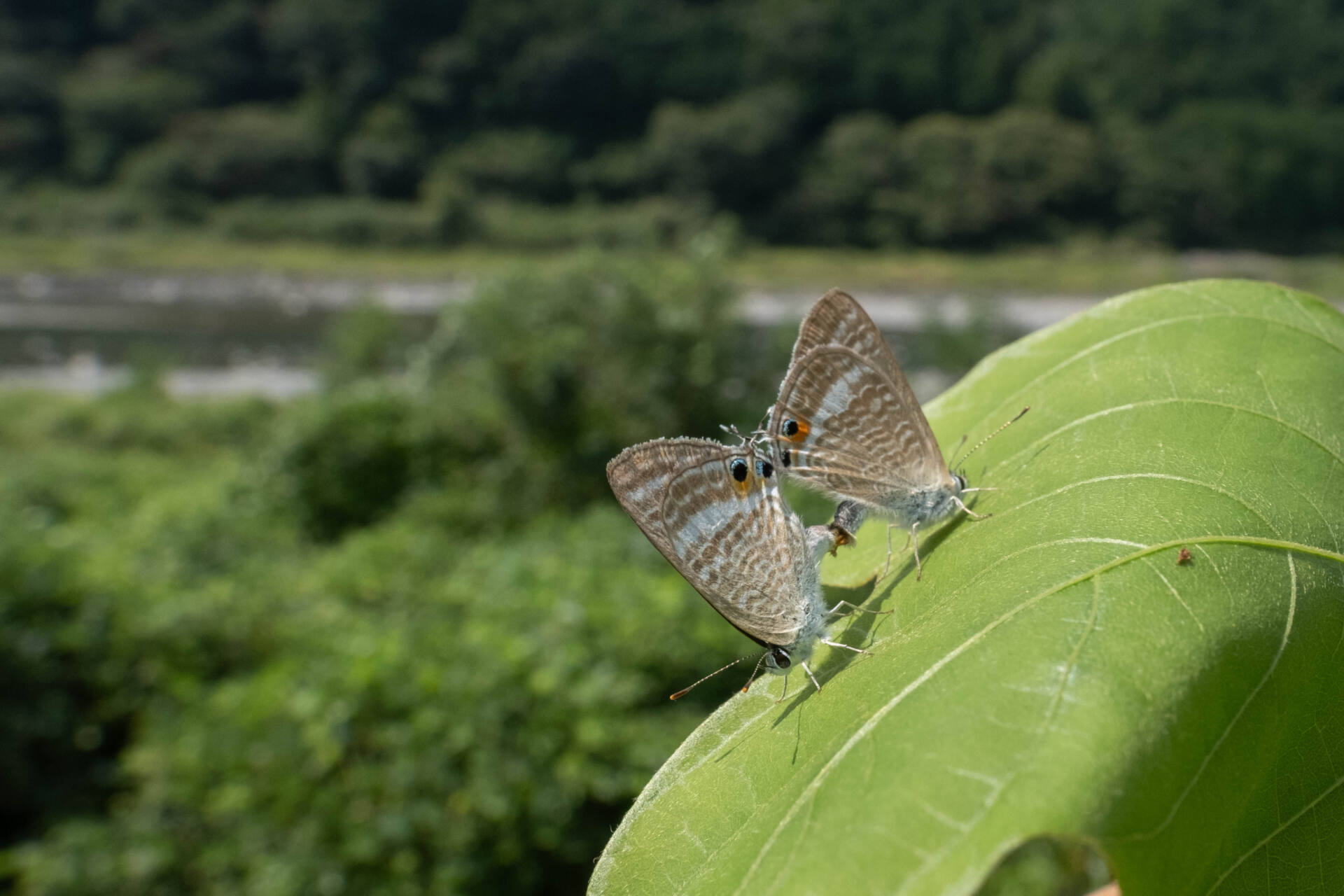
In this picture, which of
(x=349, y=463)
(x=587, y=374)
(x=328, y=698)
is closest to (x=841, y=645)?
(x=328, y=698)

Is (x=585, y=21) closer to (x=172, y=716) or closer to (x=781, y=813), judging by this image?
(x=172, y=716)

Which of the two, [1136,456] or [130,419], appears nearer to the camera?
[1136,456]

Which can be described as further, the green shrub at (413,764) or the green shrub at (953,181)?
the green shrub at (953,181)

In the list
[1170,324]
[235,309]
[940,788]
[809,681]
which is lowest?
[235,309]

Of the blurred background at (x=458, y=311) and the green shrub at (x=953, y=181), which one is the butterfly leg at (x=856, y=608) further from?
the green shrub at (x=953, y=181)

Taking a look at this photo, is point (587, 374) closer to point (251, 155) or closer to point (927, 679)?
point (927, 679)

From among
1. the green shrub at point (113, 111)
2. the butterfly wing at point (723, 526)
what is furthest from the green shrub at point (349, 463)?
the green shrub at point (113, 111)

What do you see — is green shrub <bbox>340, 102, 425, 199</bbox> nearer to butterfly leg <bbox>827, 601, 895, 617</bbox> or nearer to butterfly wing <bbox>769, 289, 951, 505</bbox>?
butterfly wing <bbox>769, 289, 951, 505</bbox>

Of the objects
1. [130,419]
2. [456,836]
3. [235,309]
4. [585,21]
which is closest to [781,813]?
[456,836]
